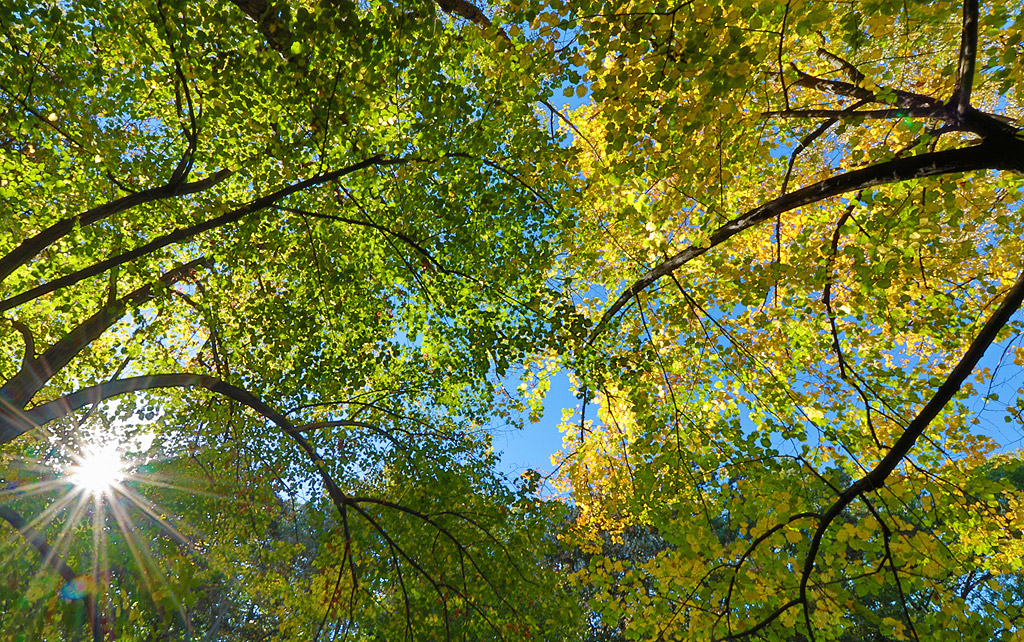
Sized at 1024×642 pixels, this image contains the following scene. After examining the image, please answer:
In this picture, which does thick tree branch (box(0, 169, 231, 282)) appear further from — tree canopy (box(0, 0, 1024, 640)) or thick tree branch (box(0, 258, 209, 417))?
thick tree branch (box(0, 258, 209, 417))

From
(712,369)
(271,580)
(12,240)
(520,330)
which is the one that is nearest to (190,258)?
(12,240)

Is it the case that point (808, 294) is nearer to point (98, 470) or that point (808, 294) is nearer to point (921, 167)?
point (921, 167)

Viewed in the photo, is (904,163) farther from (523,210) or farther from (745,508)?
(523,210)

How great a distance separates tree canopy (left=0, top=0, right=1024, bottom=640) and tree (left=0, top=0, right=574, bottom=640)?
72mm

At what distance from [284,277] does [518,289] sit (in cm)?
520

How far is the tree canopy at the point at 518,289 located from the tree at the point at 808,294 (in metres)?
0.05

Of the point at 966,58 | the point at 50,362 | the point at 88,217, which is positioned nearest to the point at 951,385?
the point at 966,58

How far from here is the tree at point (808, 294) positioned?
3.52 m

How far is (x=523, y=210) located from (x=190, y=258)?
7265 millimetres

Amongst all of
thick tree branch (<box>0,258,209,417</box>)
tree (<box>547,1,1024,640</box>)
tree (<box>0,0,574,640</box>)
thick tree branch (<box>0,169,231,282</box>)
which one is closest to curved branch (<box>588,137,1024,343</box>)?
tree (<box>547,1,1024,640</box>)

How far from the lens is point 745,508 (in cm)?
455

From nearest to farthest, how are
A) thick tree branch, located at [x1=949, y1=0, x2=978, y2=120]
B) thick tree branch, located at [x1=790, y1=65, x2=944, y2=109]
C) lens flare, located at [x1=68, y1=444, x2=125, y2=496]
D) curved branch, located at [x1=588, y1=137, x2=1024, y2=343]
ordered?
thick tree branch, located at [x1=949, y1=0, x2=978, y2=120]
curved branch, located at [x1=588, y1=137, x2=1024, y2=343]
thick tree branch, located at [x1=790, y1=65, x2=944, y2=109]
lens flare, located at [x1=68, y1=444, x2=125, y2=496]

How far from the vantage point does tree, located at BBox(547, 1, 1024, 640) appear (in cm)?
352

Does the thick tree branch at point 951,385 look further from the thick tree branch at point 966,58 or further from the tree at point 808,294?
the thick tree branch at point 966,58
